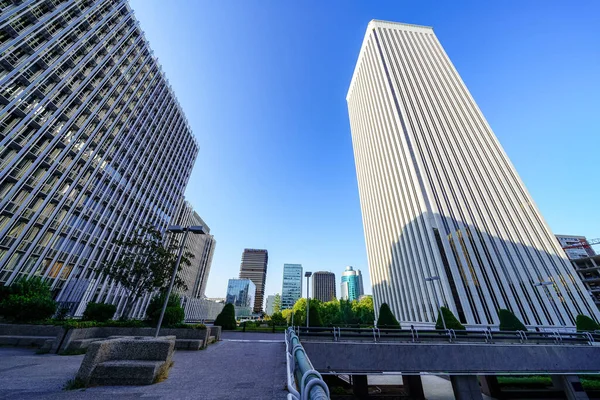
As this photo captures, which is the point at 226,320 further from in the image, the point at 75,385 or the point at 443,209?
the point at 443,209

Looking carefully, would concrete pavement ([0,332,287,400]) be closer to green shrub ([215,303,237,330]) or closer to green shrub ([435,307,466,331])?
green shrub ([215,303,237,330])

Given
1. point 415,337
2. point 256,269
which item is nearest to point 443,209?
point 415,337

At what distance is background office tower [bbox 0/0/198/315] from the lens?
24.0 meters

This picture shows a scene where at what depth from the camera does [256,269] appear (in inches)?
7347

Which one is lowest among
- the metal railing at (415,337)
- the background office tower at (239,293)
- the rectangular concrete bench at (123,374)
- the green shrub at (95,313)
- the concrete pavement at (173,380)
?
the concrete pavement at (173,380)

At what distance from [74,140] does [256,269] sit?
6662 inches

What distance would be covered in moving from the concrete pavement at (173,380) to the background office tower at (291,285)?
17629cm

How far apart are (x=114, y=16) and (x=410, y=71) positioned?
5692cm

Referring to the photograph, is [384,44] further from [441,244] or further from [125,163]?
[125,163]

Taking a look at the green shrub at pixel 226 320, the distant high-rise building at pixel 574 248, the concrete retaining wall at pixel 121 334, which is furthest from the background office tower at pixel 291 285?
the concrete retaining wall at pixel 121 334

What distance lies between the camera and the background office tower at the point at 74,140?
2397 centimetres

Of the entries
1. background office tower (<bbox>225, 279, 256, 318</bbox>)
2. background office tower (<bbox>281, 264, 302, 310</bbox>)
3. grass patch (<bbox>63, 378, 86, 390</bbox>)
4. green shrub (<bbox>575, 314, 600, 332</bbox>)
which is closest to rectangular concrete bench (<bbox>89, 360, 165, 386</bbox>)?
grass patch (<bbox>63, 378, 86, 390</bbox>)

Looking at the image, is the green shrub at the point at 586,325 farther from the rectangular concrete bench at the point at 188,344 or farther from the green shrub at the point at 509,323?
the rectangular concrete bench at the point at 188,344

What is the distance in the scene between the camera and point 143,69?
1726 inches
